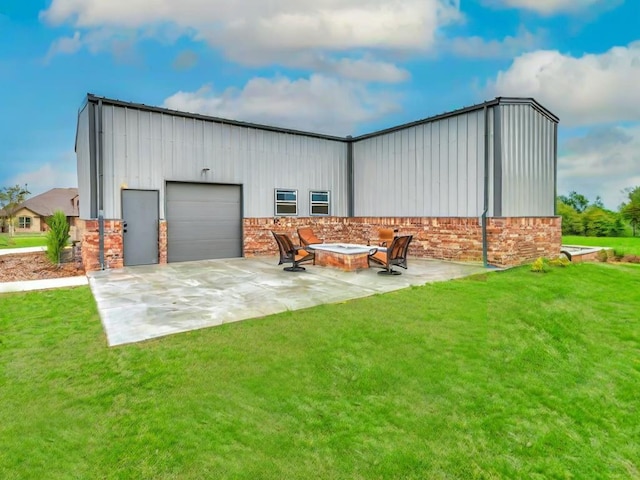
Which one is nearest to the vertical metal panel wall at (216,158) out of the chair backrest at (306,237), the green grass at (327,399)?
the chair backrest at (306,237)

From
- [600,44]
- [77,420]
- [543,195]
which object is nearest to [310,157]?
[543,195]

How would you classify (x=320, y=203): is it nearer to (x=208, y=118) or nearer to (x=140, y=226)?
(x=208, y=118)

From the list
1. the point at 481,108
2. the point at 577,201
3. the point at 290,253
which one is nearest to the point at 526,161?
the point at 481,108

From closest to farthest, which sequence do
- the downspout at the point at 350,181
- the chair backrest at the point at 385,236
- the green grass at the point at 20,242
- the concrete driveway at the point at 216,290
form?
the concrete driveway at the point at 216,290 → the chair backrest at the point at 385,236 → the downspout at the point at 350,181 → the green grass at the point at 20,242

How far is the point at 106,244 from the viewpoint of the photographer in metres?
10.3

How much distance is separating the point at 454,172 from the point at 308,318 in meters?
8.35

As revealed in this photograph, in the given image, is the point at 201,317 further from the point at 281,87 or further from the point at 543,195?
the point at 281,87

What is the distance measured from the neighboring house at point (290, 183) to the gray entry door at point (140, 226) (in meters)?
0.03

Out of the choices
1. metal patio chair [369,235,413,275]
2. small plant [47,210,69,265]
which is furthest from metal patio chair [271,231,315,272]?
small plant [47,210,69,265]

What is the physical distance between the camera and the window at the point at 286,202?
13.7m

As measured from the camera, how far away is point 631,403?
11.7ft

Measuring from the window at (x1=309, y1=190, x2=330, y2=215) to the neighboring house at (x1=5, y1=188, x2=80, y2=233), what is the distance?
4257 centimetres

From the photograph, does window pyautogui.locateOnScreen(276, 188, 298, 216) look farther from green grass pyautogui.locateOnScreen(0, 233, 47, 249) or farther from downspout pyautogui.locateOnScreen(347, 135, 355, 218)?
green grass pyautogui.locateOnScreen(0, 233, 47, 249)

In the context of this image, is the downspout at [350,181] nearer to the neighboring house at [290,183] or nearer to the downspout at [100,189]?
the neighboring house at [290,183]
